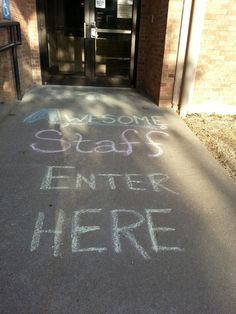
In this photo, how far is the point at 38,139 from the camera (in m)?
3.86

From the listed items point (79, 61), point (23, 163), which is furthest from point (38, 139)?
point (79, 61)

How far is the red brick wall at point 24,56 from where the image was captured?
504 centimetres

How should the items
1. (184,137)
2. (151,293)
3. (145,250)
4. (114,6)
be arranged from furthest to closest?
1. (114,6)
2. (184,137)
3. (145,250)
4. (151,293)

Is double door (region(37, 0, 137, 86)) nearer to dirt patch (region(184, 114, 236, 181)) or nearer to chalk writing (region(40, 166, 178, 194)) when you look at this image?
dirt patch (region(184, 114, 236, 181))

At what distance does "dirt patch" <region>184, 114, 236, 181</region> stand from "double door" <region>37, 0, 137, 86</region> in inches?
89.7

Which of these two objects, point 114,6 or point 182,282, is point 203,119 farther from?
point 182,282

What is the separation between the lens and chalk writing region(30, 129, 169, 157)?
363cm

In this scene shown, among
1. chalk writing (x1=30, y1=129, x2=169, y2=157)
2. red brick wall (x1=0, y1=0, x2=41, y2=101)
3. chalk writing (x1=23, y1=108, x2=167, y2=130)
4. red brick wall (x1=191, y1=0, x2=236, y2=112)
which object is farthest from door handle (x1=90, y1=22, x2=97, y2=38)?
chalk writing (x1=30, y1=129, x2=169, y2=157)

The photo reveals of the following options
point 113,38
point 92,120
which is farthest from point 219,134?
point 113,38

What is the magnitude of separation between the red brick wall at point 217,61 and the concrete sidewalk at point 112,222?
130cm

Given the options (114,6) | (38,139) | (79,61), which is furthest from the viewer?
(79,61)

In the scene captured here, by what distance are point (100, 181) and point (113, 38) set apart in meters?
4.36

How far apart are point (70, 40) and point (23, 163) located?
415 centimetres

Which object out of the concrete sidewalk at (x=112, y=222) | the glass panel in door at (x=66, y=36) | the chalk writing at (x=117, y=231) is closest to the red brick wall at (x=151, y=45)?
the glass panel in door at (x=66, y=36)
